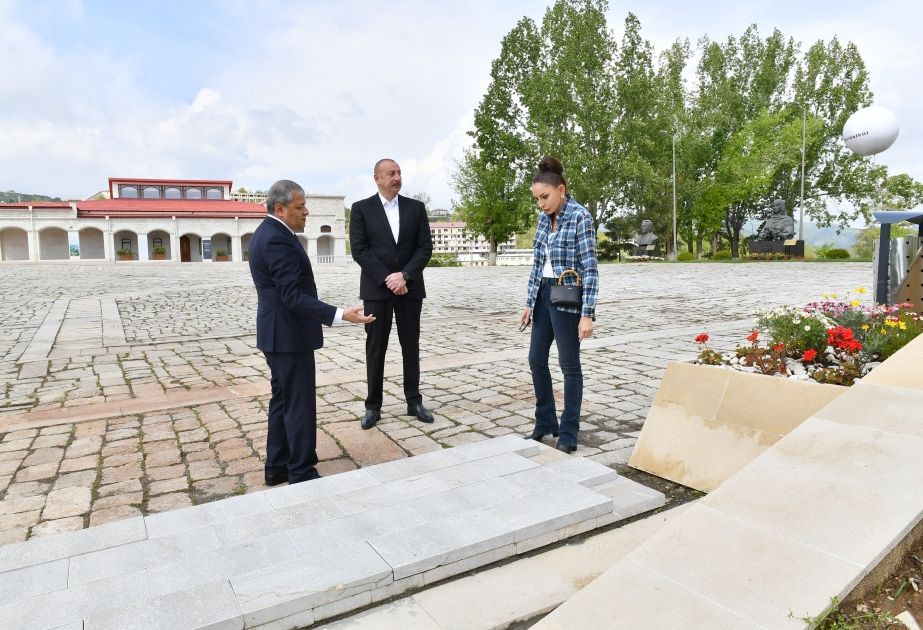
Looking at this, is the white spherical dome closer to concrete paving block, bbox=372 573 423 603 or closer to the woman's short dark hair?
the woman's short dark hair

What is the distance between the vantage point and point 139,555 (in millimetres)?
2678

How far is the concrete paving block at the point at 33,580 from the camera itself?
239 centimetres

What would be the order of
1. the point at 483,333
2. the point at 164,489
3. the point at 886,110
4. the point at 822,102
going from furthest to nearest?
the point at 822,102 → the point at 483,333 → the point at 886,110 → the point at 164,489

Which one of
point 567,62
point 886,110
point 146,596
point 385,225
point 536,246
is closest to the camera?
point 146,596

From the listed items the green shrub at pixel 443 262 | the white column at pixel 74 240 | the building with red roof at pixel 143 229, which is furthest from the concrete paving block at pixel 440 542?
the white column at pixel 74 240

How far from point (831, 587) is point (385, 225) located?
3.71 metres

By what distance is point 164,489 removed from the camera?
373 centimetres

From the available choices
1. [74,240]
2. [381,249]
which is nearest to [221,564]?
[381,249]

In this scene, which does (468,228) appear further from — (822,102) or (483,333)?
(483,333)

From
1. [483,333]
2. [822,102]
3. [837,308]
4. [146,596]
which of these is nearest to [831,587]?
[146,596]

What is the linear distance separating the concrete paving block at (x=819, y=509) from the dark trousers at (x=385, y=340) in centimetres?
279

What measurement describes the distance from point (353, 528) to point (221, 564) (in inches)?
23.0

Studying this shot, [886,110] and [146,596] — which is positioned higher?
[886,110]

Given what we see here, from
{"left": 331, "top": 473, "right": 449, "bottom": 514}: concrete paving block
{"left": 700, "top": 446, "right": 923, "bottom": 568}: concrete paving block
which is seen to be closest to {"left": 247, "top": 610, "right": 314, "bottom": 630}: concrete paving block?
{"left": 331, "top": 473, "right": 449, "bottom": 514}: concrete paving block
